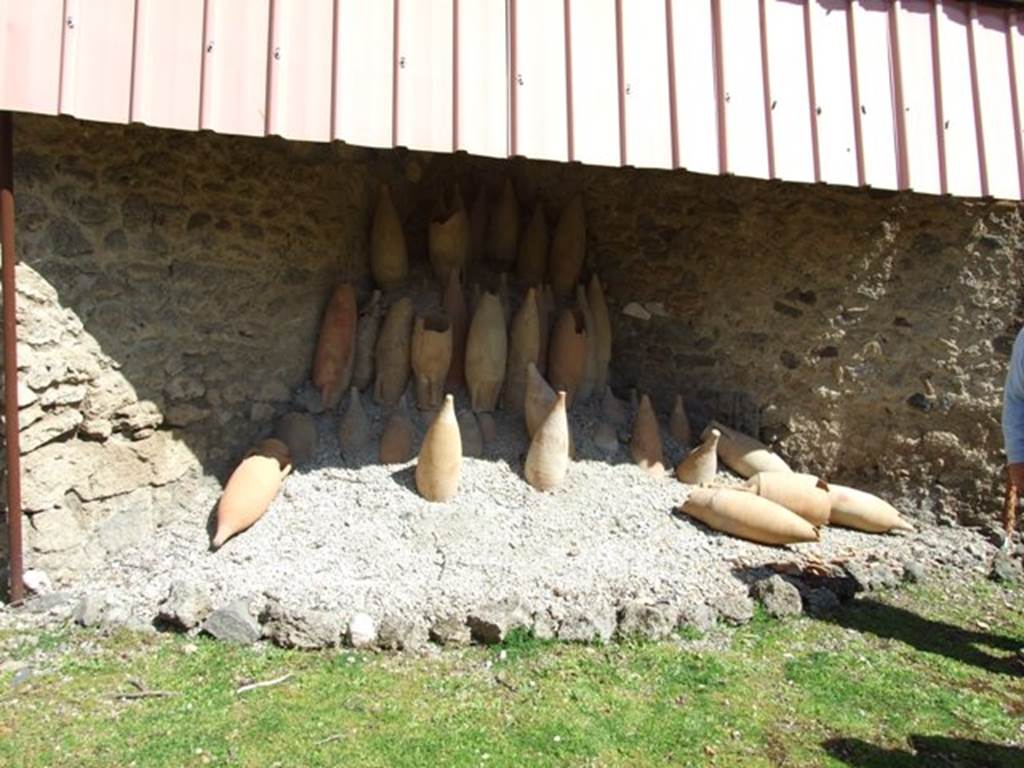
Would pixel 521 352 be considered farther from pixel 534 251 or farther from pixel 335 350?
pixel 335 350

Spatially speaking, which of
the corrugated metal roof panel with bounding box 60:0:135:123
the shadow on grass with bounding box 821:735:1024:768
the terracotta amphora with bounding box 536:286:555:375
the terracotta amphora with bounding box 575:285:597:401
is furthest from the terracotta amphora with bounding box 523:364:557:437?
the corrugated metal roof panel with bounding box 60:0:135:123

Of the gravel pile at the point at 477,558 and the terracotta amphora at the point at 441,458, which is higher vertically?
the terracotta amphora at the point at 441,458

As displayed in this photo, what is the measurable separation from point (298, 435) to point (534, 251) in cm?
200

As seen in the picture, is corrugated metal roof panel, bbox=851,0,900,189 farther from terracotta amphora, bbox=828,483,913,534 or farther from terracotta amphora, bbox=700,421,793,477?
terracotta amphora, bbox=828,483,913,534

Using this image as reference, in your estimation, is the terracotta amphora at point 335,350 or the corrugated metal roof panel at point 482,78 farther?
the terracotta amphora at point 335,350

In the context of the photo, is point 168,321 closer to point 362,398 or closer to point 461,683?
point 362,398

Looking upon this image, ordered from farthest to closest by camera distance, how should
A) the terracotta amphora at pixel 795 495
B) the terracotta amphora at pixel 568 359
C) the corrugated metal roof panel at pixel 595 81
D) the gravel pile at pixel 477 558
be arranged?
1. the terracotta amphora at pixel 568 359
2. the terracotta amphora at pixel 795 495
3. the corrugated metal roof panel at pixel 595 81
4. the gravel pile at pixel 477 558

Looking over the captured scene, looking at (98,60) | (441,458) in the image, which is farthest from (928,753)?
(98,60)

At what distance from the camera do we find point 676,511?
480cm

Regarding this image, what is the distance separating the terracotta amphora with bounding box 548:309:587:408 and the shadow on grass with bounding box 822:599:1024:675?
6.35 ft

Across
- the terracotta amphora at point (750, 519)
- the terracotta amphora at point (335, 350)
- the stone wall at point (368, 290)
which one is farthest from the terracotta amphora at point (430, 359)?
the terracotta amphora at point (750, 519)

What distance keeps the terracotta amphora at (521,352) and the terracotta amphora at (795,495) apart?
1400 millimetres

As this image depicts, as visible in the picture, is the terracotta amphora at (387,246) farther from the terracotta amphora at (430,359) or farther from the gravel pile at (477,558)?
the gravel pile at (477,558)

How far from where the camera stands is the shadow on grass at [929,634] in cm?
395
